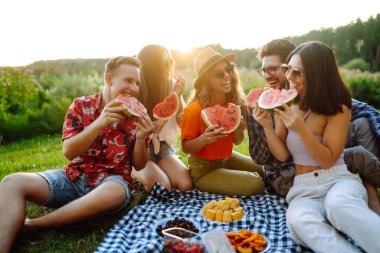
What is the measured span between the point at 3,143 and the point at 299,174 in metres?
8.54

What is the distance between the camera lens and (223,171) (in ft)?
15.0

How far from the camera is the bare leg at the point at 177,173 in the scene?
15.4 ft

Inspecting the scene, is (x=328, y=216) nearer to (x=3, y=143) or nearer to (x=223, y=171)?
(x=223, y=171)

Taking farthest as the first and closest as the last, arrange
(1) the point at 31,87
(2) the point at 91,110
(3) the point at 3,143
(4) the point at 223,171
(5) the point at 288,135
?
(1) the point at 31,87, (3) the point at 3,143, (4) the point at 223,171, (2) the point at 91,110, (5) the point at 288,135

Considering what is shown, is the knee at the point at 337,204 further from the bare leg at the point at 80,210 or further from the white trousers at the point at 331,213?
the bare leg at the point at 80,210

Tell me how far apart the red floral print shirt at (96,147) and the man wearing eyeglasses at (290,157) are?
61.2 inches

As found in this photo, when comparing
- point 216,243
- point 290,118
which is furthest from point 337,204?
point 216,243

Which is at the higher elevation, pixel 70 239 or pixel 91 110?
pixel 91 110

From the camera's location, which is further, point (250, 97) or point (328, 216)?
point (250, 97)

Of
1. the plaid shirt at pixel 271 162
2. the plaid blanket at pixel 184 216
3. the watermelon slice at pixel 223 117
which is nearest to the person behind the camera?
the plaid blanket at pixel 184 216

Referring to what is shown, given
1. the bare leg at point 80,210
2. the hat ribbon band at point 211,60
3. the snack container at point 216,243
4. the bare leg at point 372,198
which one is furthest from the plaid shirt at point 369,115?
the bare leg at point 80,210

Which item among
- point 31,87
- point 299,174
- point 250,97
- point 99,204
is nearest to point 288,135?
point 299,174

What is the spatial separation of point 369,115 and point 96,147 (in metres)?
3.19

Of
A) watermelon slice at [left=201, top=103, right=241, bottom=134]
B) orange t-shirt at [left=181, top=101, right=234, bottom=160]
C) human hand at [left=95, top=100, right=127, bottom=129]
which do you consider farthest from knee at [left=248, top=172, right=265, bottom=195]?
human hand at [left=95, top=100, right=127, bottom=129]
